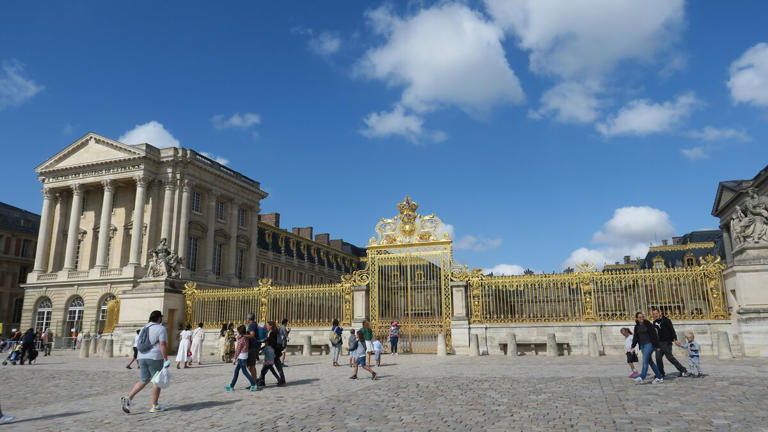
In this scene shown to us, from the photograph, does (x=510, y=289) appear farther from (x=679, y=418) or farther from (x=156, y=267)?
(x=156, y=267)

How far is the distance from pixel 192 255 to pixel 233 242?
4294 mm

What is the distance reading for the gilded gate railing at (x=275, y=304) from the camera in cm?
1998

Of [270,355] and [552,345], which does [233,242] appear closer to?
[552,345]

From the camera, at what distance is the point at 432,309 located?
19.2 m

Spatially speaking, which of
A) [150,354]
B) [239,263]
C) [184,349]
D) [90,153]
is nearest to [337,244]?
[239,263]

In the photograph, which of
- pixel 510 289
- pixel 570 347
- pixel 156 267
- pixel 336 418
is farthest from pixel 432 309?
pixel 336 418

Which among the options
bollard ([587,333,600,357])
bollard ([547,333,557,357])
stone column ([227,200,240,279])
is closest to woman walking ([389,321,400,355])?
bollard ([547,333,557,357])

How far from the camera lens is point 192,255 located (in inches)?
1747

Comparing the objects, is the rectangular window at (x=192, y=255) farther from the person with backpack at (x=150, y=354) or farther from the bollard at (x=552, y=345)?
the person with backpack at (x=150, y=354)

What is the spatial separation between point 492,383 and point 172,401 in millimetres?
5737

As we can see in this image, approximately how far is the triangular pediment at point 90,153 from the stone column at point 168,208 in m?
3.15

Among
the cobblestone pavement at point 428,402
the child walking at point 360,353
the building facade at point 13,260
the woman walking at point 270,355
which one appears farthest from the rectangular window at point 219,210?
the woman walking at point 270,355

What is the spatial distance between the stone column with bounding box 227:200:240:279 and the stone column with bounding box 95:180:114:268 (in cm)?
961

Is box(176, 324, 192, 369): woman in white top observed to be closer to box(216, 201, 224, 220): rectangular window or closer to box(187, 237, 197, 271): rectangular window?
box(187, 237, 197, 271): rectangular window
